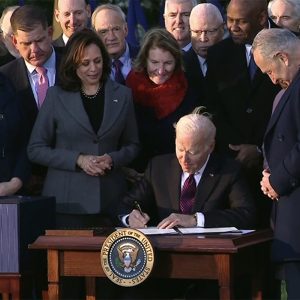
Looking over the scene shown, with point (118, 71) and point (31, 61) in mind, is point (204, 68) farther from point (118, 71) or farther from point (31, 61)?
point (31, 61)

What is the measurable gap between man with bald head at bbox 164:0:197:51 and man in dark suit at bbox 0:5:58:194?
1337 mm

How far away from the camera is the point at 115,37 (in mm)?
7926

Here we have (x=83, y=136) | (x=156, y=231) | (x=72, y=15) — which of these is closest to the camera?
(x=156, y=231)

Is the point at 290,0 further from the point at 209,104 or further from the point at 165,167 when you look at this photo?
the point at 165,167

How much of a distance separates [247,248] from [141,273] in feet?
2.10

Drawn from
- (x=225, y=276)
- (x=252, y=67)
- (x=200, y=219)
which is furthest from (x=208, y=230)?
(x=252, y=67)

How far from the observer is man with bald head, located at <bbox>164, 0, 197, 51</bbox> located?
8.53 m

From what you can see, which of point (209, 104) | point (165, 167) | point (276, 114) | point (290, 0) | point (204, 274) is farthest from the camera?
point (290, 0)

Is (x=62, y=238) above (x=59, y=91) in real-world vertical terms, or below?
below

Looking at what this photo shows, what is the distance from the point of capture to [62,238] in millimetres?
6102

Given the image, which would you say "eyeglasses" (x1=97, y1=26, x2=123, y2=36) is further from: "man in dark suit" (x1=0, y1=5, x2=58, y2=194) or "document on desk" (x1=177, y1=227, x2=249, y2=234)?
"document on desk" (x1=177, y1=227, x2=249, y2=234)

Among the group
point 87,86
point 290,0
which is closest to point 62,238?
point 87,86

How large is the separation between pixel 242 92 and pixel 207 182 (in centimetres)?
92

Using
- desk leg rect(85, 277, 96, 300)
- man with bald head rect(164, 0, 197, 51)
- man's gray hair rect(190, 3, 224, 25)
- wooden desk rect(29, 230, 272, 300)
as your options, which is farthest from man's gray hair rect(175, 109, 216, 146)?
man with bald head rect(164, 0, 197, 51)
